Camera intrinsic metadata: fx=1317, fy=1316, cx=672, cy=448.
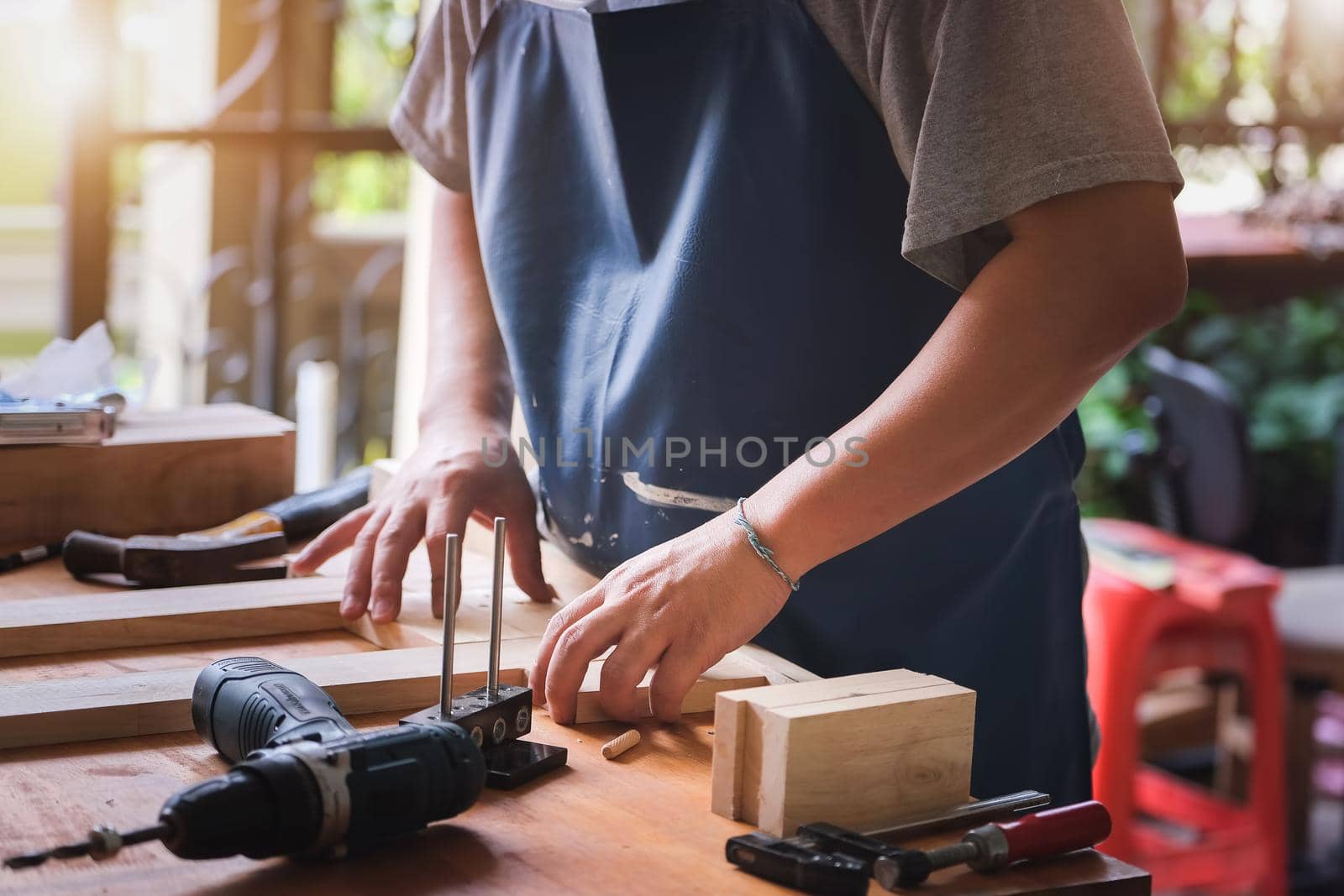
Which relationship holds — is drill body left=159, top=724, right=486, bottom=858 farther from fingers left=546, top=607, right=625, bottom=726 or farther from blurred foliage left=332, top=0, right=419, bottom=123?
blurred foliage left=332, top=0, right=419, bottom=123

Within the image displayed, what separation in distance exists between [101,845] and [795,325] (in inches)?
26.6

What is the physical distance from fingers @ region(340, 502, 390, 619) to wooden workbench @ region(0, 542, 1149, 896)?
0.21m

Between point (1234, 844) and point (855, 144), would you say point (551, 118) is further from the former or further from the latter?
point (1234, 844)

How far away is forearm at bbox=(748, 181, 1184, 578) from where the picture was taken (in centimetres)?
91

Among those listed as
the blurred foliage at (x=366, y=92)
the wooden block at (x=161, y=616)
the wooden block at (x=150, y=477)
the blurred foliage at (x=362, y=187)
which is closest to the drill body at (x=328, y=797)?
the wooden block at (x=161, y=616)

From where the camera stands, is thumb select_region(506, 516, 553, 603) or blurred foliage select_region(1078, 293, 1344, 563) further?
blurred foliage select_region(1078, 293, 1344, 563)

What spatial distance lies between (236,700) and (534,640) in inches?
11.2

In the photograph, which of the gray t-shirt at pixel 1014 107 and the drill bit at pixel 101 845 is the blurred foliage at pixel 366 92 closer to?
the gray t-shirt at pixel 1014 107

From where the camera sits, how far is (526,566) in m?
1.19

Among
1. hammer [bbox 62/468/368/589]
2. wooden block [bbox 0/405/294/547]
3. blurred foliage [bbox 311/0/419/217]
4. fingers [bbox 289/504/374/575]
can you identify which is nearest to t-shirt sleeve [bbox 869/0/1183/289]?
fingers [bbox 289/504/374/575]

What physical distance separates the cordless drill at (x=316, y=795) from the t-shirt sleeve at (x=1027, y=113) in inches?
19.6

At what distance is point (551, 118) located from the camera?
125cm

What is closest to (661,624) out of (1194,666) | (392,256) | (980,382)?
(980,382)

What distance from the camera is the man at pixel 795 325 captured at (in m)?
0.90
